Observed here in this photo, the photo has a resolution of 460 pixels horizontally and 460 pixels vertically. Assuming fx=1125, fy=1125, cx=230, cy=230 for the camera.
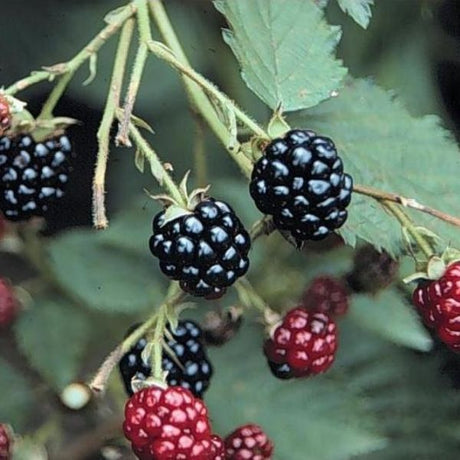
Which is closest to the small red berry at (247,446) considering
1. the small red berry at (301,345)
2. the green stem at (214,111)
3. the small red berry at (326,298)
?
the small red berry at (301,345)

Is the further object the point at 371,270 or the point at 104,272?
the point at 104,272

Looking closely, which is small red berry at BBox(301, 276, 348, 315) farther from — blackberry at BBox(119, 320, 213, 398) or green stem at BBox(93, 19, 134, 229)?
green stem at BBox(93, 19, 134, 229)

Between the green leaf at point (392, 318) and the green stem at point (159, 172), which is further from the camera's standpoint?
the green leaf at point (392, 318)

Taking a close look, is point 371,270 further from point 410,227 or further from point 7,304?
point 7,304

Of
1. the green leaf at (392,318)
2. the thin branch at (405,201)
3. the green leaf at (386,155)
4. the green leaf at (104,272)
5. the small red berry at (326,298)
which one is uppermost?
the thin branch at (405,201)

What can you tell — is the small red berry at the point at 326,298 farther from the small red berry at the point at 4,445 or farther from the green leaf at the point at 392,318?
the small red berry at the point at 4,445

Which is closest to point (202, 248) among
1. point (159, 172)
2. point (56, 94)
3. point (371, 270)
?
point (159, 172)

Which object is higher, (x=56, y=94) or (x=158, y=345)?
(x=56, y=94)
